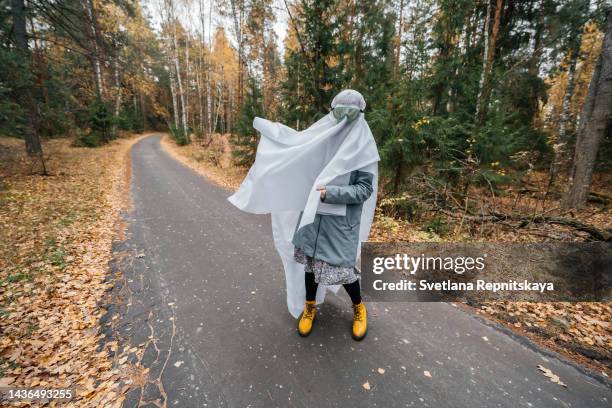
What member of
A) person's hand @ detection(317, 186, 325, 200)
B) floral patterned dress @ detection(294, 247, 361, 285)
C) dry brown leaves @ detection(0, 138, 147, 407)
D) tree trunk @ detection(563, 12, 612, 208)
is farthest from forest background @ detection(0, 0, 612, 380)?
person's hand @ detection(317, 186, 325, 200)

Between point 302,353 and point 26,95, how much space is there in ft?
36.5

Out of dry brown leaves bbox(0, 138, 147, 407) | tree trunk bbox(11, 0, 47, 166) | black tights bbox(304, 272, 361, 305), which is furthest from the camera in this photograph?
tree trunk bbox(11, 0, 47, 166)

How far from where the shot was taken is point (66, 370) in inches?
86.8

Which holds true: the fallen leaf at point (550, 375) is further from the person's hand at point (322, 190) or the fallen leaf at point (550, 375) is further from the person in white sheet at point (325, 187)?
the person's hand at point (322, 190)

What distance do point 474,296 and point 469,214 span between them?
277cm

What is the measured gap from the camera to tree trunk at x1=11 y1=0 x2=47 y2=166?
7.83m

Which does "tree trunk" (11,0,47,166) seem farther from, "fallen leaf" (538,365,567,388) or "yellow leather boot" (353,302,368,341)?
"fallen leaf" (538,365,567,388)

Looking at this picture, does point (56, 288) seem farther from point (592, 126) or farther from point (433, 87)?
point (592, 126)

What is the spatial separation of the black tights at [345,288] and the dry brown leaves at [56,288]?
1.68 meters

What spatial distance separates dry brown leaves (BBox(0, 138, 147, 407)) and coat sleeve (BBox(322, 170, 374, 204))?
7.28 ft

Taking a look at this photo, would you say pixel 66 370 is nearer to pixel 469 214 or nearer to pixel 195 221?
pixel 195 221

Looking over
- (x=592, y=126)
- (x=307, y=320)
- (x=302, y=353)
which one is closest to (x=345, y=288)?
(x=307, y=320)

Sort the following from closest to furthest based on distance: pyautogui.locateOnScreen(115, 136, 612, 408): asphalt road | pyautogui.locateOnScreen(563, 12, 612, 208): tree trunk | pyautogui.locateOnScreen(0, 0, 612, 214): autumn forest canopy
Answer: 1. pyautogui.locateOnScreen(115, 136, 612, 408): asphalt road
2. pyautogui.locateOnScreen(0, 0, 612, 214): autumn forest canopy
3. pyautogui.locateOnScreen(563, 12, 612, 208): tree trunk

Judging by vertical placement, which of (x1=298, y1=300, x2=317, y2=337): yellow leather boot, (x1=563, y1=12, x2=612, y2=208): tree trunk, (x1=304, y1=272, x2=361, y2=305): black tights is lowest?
(x1=298, y1=300, x2=317, y2=337): yellow leather boot
